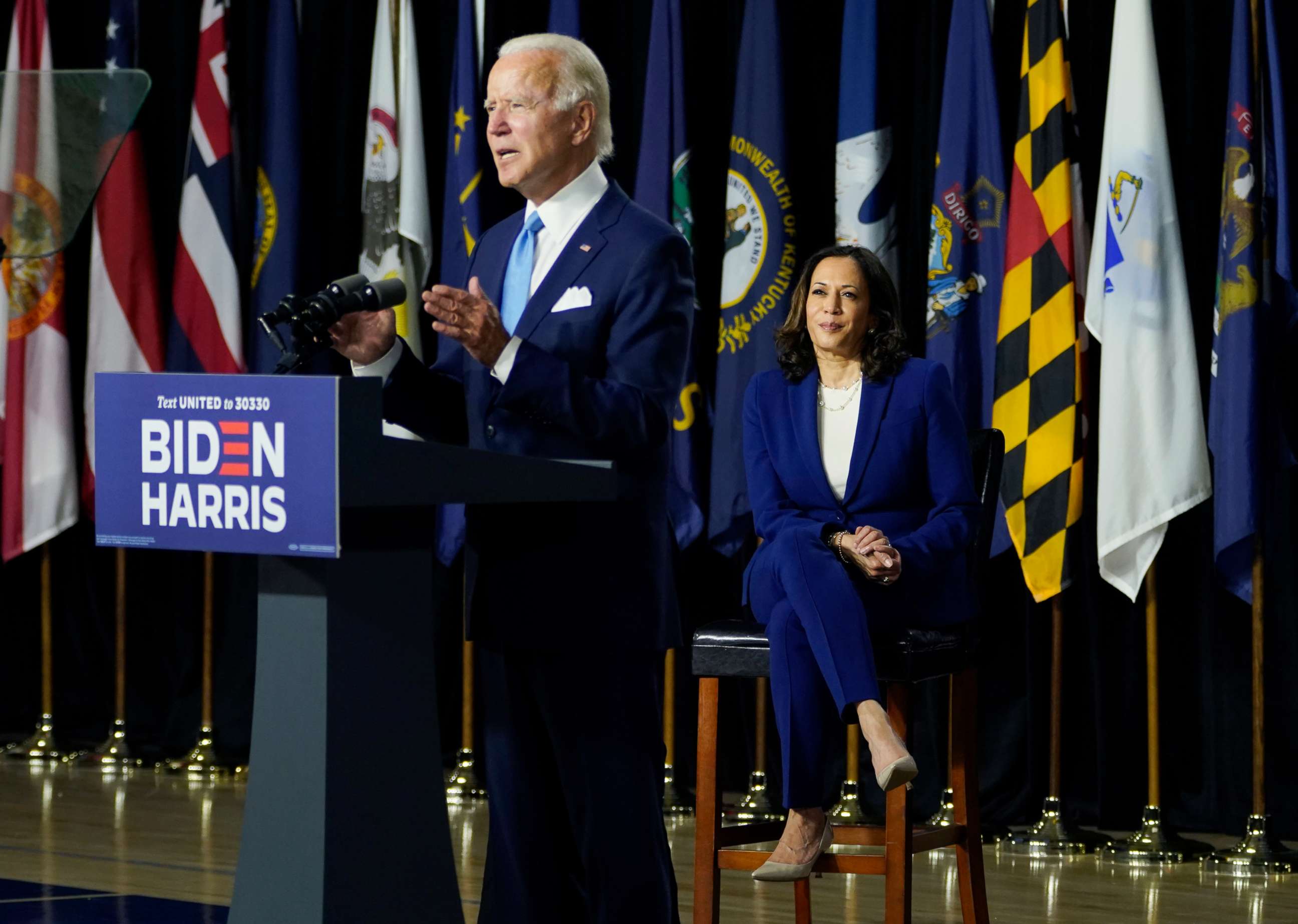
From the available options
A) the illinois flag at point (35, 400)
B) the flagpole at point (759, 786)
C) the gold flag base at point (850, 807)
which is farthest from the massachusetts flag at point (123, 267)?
the gold flag base at point (850, 807)

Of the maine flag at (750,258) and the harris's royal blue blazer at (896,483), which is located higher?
the maine flag at (750,258)

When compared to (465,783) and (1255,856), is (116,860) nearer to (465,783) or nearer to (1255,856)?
(465,783)

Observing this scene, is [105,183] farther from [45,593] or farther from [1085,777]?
[1085,777]

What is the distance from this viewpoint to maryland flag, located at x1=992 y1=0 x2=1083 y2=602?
14.4ft

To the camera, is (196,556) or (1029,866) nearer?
(1029,866)

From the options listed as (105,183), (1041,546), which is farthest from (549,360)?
(105,183)

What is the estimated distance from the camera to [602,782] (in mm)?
2162

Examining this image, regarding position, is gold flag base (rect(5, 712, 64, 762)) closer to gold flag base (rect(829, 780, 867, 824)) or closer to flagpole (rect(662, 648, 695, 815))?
flagpole (rect(662, 648, 695, 815))

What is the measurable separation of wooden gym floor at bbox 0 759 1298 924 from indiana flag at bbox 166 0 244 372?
1474mm

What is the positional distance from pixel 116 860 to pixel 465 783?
129cm

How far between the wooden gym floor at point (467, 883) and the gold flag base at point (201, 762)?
21.9 inches

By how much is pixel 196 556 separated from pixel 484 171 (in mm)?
1780

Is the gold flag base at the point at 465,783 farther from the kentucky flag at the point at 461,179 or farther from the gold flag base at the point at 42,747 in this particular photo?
the gold flag base at the point at 42,747

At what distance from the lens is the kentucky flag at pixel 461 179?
5.13 m
